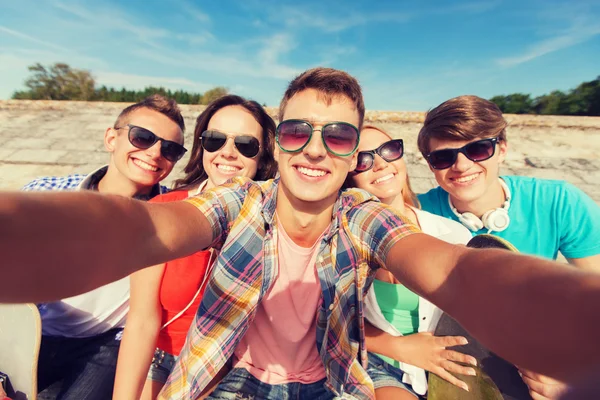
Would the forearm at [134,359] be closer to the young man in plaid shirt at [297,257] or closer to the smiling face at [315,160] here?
the young man in plaid shirt at [297,257]

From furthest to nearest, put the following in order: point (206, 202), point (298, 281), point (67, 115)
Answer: point (67, 115) → point (298, 281) → point (206, 202)

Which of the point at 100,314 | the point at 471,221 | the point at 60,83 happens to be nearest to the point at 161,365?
the point at 100,314

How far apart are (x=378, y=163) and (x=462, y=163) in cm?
59

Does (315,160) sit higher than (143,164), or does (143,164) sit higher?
(315,160)

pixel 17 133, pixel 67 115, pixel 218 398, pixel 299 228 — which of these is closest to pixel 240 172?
pixel 299 228

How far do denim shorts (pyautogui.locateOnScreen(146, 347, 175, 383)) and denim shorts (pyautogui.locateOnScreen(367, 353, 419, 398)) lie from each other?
115cm

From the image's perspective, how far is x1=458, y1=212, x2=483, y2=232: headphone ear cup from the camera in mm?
2227

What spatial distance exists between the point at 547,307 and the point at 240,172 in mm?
1955

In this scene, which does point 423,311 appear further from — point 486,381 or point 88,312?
point 88,312

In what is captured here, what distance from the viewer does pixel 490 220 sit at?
221 centimetres

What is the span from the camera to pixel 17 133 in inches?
256

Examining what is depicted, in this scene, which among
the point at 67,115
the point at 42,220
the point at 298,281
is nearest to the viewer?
the point at 42,220

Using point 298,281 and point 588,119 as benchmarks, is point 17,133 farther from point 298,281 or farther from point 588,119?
point 588,119

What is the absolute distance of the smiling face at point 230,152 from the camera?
215 cm
